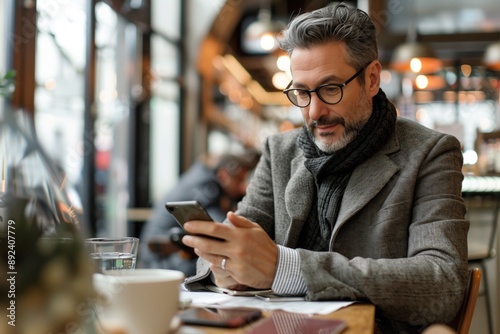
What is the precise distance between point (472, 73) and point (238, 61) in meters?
4.21

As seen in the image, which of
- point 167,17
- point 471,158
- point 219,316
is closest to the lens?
point 219,316

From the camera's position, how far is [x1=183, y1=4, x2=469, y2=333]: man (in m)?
1.30

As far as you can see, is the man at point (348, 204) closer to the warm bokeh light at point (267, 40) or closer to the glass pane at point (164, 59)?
the warm bokeh light at point (267, 40)

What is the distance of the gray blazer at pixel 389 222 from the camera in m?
1.31

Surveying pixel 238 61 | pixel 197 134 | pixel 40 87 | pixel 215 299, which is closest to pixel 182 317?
pixel 215 299

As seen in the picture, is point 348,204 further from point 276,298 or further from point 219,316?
point 219,316

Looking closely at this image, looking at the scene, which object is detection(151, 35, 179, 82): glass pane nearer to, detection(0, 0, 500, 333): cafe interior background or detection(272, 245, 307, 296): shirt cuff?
detection(0, 0, 500, 333): cafe interior background

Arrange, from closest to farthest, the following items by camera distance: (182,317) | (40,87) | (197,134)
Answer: (182,317) < (40,87) < (197,134)

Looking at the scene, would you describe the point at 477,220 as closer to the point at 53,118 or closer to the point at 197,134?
the point at 53,118

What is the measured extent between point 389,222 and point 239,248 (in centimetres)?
47

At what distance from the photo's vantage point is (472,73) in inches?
436

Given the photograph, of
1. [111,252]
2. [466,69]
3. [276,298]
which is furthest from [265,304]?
[466,69]

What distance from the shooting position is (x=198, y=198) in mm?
4133

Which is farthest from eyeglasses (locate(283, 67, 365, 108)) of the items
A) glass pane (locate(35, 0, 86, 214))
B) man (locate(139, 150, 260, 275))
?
glass pane (locate(35, 0, 86, 214))
